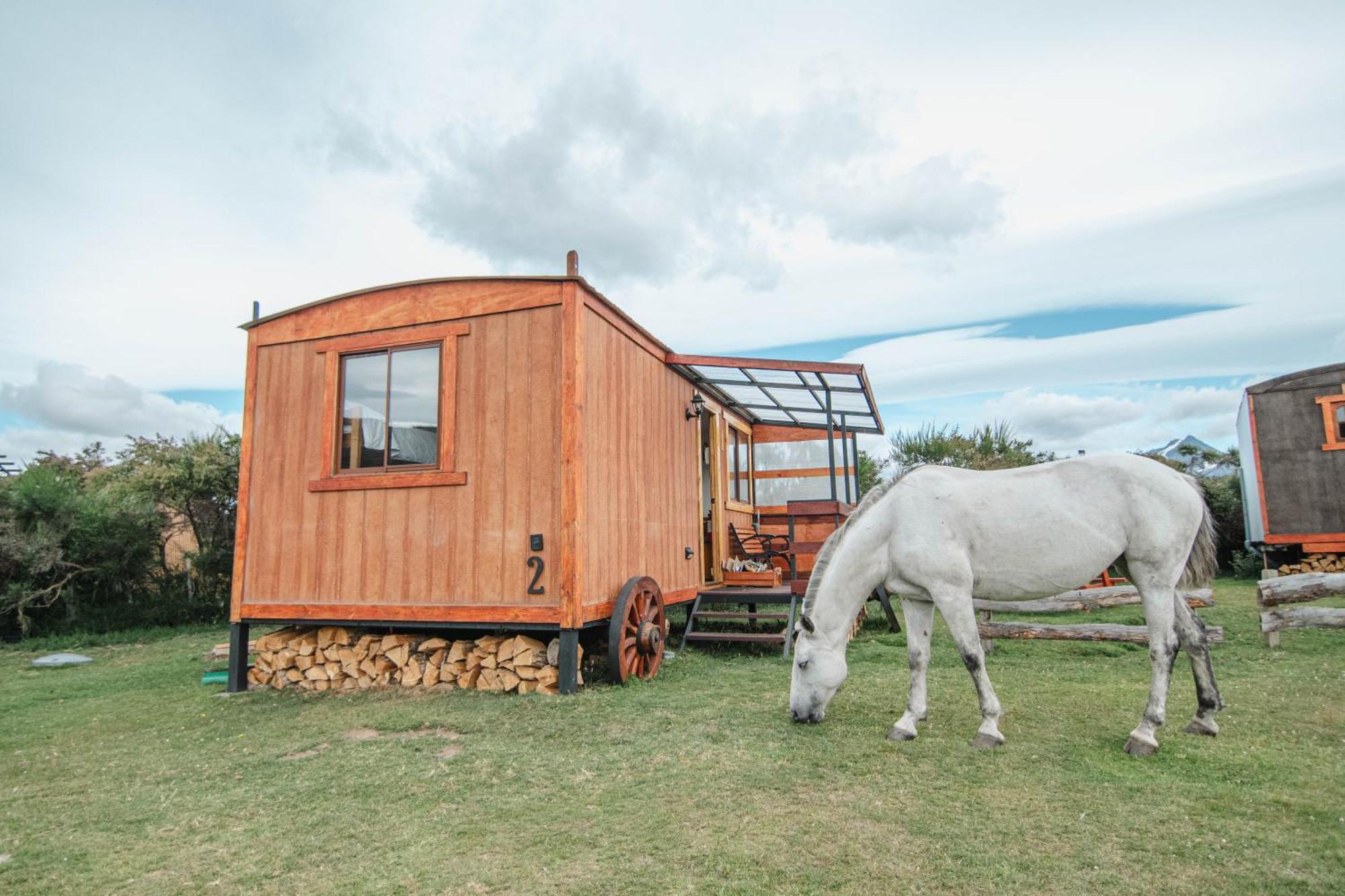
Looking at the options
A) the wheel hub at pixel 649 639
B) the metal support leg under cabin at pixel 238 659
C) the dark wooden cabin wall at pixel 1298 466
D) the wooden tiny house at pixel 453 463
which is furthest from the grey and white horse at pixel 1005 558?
the dark wooden cabin wall at pixel 1298 466

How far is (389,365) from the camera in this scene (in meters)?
6.19

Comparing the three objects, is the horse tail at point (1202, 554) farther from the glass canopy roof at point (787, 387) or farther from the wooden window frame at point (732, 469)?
the wooden window frame at point (732, 469)

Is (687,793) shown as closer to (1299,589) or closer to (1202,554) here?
(1202,554)

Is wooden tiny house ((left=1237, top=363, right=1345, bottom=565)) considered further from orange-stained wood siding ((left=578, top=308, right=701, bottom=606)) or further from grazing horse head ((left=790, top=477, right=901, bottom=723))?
grazing horse head ((left=790, top=477, right=901, bottom=723))

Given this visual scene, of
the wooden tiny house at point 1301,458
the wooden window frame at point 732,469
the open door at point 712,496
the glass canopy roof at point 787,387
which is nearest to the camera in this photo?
the glass canopy roof at point 787,387

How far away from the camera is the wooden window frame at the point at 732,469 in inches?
380

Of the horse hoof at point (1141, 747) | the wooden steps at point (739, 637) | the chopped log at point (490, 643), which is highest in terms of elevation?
the chopped log at point (490, 643)

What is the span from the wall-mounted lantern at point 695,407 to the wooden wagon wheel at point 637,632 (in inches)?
103

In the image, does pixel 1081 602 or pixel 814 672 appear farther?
pixel 1081 602

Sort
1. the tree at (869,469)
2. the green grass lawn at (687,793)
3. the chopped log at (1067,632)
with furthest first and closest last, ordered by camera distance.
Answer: the tree at (869,469)
the chopped log at (1067,632)
the green grass lawn at (687,793)

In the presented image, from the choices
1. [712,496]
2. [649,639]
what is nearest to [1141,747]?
[649,639]

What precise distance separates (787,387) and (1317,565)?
29.3ft

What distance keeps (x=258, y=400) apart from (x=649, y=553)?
3985 millimetres

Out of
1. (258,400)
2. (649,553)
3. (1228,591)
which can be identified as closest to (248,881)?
(649,553)
